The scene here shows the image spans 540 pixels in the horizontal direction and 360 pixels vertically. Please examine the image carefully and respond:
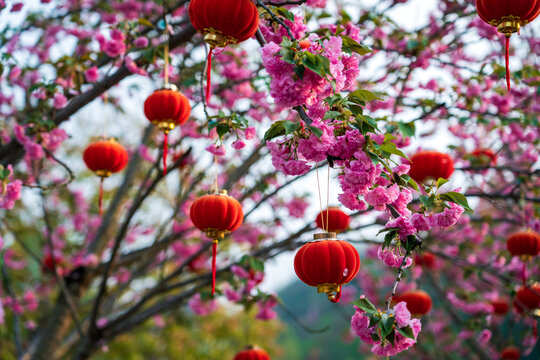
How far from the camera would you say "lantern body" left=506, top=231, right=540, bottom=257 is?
8.36 ft

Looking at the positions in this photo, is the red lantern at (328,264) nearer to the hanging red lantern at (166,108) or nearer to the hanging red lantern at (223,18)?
the hanging red lantern at (223,18)

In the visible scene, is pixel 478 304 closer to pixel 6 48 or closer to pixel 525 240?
pixel 525 240

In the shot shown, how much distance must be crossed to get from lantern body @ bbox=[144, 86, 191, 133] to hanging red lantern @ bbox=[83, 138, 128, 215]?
484mm

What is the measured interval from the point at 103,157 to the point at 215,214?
910 millimetres

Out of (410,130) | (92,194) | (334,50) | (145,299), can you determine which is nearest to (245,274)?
(145,299)

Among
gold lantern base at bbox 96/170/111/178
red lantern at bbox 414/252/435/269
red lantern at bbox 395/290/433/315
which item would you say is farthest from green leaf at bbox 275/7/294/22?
red lantern at bbox 414/252/435/269

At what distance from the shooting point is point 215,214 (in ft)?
5.53

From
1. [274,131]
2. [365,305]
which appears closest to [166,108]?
[274,131]

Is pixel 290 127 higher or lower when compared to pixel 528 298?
higher

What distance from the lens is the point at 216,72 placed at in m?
3.60

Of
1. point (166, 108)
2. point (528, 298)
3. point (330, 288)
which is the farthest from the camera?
point (528, 298)

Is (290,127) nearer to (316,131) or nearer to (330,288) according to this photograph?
(316,131)

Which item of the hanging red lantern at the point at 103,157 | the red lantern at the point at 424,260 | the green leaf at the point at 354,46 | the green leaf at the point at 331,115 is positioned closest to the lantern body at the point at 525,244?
the red lantern at the point at 424,260

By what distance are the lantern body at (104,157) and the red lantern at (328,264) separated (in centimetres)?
133
